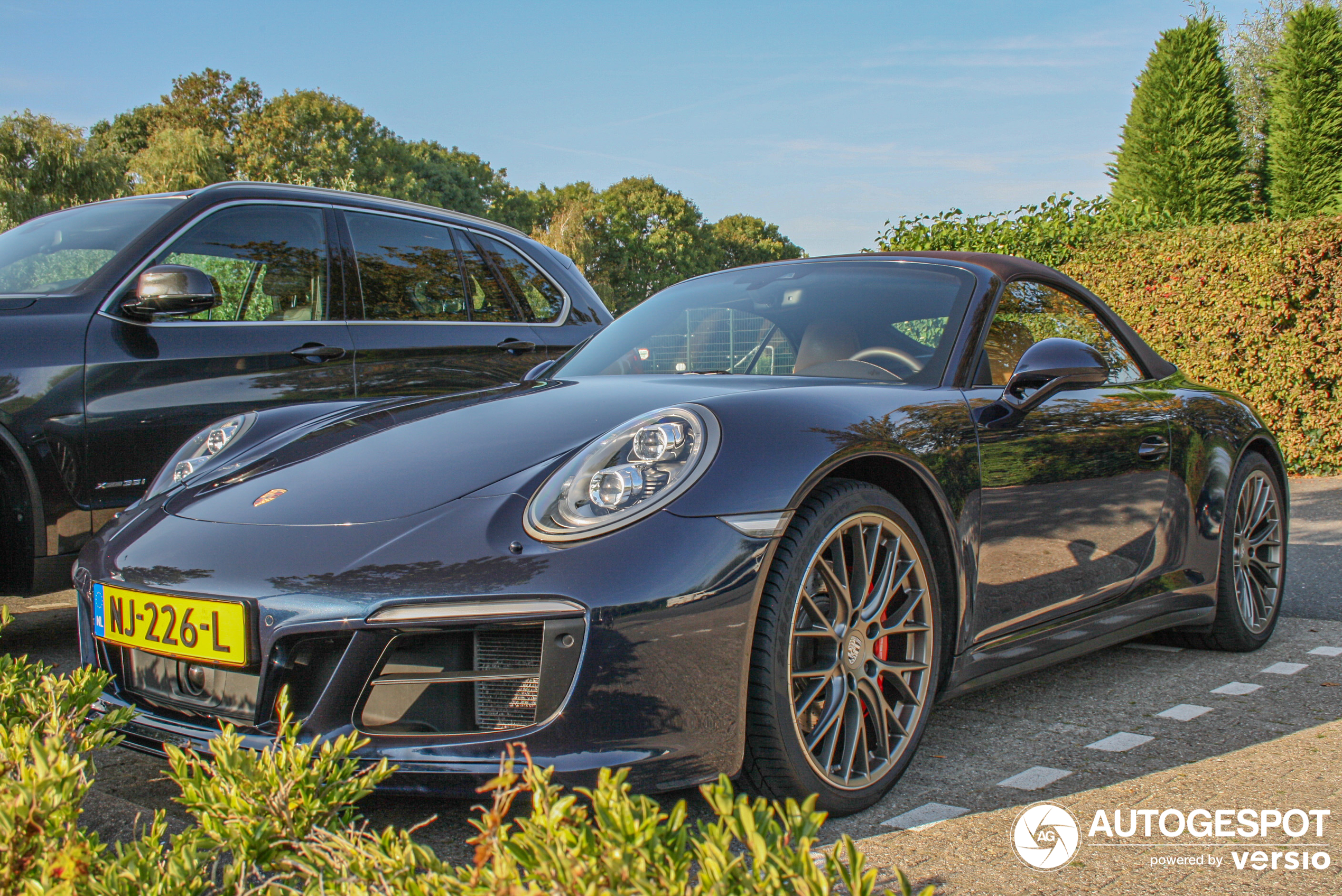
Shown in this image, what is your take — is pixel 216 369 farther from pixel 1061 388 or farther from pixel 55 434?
pixel 1061 388

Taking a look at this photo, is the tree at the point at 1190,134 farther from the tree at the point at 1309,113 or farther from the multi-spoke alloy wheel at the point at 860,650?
the multi-spoke alloy wheel at the point at 860,650

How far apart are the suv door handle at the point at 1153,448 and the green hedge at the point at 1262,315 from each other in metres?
6.22

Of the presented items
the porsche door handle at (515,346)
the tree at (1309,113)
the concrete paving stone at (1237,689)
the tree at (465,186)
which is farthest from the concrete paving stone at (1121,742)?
the tree at (465,186)

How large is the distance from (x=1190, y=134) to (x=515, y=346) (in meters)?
19.6

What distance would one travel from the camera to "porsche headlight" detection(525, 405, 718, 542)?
6.84ft

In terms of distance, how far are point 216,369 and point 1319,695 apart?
3.94m

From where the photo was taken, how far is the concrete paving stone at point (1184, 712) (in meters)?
3.13

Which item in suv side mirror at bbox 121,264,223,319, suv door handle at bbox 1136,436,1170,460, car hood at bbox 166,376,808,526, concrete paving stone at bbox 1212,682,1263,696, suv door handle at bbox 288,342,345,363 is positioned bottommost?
concrete paving stone at bbox 1212,682,1263,696

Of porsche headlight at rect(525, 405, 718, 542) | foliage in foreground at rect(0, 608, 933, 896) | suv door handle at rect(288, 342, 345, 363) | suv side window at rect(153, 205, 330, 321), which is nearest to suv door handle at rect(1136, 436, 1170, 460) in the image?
porsche headlight at rect(525, 405, 718, 542)

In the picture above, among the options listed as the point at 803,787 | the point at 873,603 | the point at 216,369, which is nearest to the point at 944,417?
the point at 873,603

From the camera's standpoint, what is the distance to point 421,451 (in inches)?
99.6

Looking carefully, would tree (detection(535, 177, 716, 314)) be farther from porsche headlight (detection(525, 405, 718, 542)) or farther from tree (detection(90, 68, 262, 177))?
porsche headlight (detection(525, 405, 718, 542))

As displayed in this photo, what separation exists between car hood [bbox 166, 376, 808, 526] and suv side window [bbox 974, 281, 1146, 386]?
0.69 m

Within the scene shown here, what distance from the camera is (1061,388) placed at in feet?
10.3
